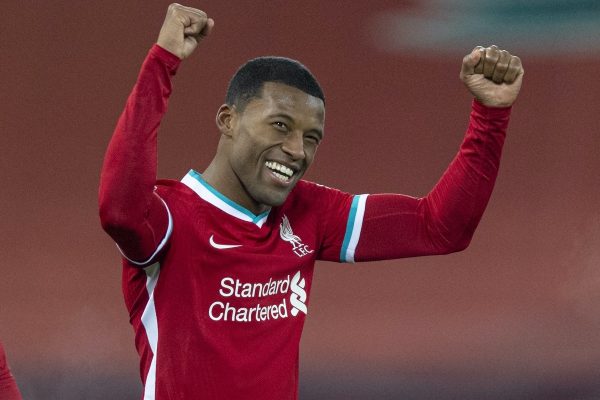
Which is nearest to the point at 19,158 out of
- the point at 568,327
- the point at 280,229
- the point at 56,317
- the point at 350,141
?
the point at 56,317

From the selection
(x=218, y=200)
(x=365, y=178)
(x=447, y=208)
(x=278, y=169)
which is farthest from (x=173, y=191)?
(x=365, y=178)

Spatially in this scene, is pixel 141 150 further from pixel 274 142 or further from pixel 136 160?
pixel 274 142

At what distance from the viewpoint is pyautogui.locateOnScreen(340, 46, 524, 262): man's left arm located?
5.13ft

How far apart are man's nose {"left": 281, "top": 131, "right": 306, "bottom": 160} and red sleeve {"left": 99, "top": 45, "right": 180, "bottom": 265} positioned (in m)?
0.24

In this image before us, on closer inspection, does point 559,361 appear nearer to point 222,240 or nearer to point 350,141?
point 350,141

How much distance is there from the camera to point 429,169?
296cm

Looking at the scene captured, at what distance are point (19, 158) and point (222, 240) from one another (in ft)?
4.94

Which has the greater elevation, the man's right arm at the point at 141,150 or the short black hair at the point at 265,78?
the short black hair at the point at 265,78

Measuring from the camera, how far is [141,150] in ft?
4.41

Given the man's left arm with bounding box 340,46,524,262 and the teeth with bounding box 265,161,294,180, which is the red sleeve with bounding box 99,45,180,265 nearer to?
the teeth with bounding box 265,161,294,180

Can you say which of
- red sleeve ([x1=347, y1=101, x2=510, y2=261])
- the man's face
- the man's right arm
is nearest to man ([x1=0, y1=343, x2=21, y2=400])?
the man's right arm

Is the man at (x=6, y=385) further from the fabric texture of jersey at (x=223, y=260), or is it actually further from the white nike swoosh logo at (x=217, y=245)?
the white nike swoosh logo at (x=217, y=245)

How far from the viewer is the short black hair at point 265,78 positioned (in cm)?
160

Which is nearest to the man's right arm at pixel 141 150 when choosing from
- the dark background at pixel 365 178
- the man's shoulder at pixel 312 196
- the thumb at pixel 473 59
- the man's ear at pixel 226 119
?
the man's ear at pixel 226 119
